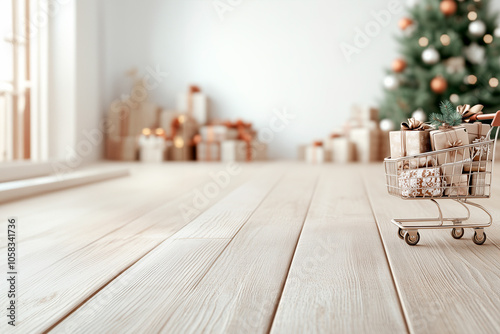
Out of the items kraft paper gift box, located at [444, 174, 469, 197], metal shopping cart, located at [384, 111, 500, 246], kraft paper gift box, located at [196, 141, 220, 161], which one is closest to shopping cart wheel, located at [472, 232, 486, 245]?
metal shopping cart, located at [384, 111, 500, 246]

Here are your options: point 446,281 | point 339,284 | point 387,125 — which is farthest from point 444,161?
point 387,125

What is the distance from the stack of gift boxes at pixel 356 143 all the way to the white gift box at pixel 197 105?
1.06 metres

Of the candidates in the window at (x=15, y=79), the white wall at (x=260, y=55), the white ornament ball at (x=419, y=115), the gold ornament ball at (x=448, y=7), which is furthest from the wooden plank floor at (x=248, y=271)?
the white wall at (x=260, y=55)

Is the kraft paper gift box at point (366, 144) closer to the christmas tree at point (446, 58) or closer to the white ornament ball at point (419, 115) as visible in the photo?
the christmas tree at point (446, 58)

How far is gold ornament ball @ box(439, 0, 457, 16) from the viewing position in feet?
13.5

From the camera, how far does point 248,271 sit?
3.19 feet

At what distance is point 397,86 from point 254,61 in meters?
1.44

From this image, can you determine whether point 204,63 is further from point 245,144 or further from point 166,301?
point 166,301

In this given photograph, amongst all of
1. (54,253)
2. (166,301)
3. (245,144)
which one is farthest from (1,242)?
(245,144)

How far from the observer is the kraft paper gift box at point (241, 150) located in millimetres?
4461

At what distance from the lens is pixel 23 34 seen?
344 cm

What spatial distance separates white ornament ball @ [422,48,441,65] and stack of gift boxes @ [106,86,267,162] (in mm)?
1590

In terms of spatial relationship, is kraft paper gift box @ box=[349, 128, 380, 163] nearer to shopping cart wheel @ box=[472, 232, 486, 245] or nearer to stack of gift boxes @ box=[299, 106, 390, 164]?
stack of gift boxes @ box=[299, 106, 390, 164]

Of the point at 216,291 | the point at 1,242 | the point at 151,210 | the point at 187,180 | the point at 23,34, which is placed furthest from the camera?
the point at 23,34
